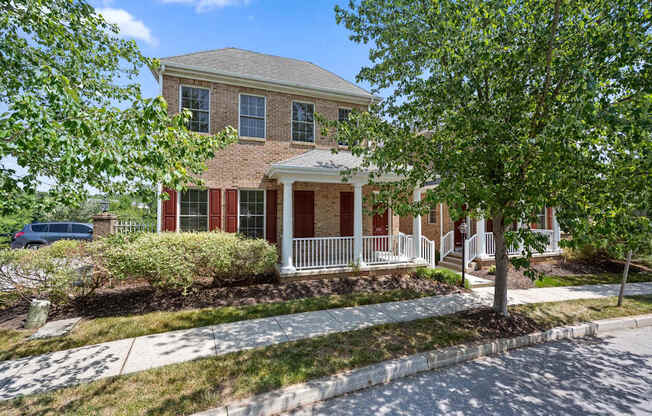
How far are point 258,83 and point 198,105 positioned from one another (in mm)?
2222

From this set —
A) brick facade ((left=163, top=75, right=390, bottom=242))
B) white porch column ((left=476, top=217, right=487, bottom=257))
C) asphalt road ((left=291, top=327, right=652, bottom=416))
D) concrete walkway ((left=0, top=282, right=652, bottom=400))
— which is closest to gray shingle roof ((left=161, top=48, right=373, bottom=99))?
brick facade ((left=163, top=75, right=390, bottom=242))

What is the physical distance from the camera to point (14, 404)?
312cm

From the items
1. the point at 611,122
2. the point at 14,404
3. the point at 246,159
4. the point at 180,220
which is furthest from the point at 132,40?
the point at 611,122

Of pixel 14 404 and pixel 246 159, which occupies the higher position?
pixel 246 159

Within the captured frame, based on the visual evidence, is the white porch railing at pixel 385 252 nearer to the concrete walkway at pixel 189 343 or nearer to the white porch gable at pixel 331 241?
the white porch gable at pixel 331 241

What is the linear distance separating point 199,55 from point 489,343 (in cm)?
1253

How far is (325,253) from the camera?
29.3 feet

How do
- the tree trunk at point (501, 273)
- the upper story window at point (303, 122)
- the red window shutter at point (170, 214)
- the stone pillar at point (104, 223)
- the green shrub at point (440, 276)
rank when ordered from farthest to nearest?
the upper story window at point (303, 122) < the red window shutter at point (170, 214) < the green shrub at point (440, 276) < the stone pillar at point (104, 223) < the tree trunk at point (501, 273)

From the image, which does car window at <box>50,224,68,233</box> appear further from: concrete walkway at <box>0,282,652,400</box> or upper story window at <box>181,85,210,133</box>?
concrete walkway at <box>0,282,652,400</box>

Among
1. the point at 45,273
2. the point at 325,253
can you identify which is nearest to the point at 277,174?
the point at 325,253

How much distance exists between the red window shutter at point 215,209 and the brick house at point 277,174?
3 cm

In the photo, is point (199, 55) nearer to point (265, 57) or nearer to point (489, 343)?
point (265, 57)

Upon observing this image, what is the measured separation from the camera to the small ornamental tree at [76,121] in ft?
9.37

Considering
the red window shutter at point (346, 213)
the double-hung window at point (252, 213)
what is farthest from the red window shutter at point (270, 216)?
the red window shutter at point (346, 213)
